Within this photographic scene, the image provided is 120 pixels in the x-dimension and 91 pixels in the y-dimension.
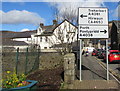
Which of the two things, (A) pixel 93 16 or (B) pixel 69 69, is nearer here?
(B) pixel 69 69

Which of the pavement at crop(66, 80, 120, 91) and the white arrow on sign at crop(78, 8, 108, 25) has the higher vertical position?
the white arrow on sign at crop(78, 8, 108, 25)

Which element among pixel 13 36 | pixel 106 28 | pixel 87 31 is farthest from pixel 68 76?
pixel 13 36

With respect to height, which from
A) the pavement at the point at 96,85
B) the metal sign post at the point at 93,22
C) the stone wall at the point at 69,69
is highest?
the metal sign post at the point at 93,22

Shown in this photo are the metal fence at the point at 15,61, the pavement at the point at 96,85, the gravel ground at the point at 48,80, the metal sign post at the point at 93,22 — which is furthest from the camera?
the metal fence at the point at 15,61

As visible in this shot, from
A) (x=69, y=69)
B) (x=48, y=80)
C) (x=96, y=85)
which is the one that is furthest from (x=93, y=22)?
(x=48, y=80)

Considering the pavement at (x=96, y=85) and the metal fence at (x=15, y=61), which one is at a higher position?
the metal fence at (x=15, y=61)

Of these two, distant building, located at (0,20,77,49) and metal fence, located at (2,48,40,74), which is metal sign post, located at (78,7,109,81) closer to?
metal fence, located at (2,48,40,74)

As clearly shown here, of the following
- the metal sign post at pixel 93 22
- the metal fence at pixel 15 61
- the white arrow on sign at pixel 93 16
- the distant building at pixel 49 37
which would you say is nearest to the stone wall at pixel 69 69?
the metal sign post at pixel 93 22

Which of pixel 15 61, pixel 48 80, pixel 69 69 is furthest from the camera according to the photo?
pixel 15 61

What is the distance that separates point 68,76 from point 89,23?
9.49 feet

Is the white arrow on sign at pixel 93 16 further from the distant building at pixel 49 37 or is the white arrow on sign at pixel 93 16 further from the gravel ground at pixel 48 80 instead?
the distant building at pixel 49 37

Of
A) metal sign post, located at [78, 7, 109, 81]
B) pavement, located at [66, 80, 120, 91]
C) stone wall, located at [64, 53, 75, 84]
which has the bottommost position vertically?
pavement, located at [66, 80, 120, 91]

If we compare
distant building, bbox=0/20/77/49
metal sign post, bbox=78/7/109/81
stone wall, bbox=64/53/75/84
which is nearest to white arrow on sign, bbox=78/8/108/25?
metal sign post, bbox=78/7/109/81

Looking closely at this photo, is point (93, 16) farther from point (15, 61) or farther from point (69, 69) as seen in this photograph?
point (15, 61)
